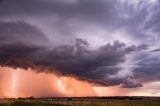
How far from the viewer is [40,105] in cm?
7175

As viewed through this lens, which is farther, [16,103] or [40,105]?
[16,103]

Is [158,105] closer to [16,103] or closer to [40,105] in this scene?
[40,105]

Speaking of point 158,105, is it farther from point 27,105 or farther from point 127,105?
point 27,105

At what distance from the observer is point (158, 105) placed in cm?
7481

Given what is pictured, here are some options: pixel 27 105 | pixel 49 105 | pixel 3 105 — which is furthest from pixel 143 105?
pixel 3 105

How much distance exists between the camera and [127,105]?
78.8 m

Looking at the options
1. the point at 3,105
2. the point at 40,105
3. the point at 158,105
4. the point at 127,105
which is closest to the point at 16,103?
the point at 3,105

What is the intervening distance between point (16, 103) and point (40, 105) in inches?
393

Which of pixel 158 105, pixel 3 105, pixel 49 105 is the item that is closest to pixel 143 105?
pixel 158 105

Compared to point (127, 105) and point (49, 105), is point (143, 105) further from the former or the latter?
point (49, 105)

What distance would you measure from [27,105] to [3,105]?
6992 millimetres

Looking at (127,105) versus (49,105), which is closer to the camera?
(49,105)

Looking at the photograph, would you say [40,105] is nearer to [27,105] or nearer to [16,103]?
[27,105]

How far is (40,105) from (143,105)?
27.0m
